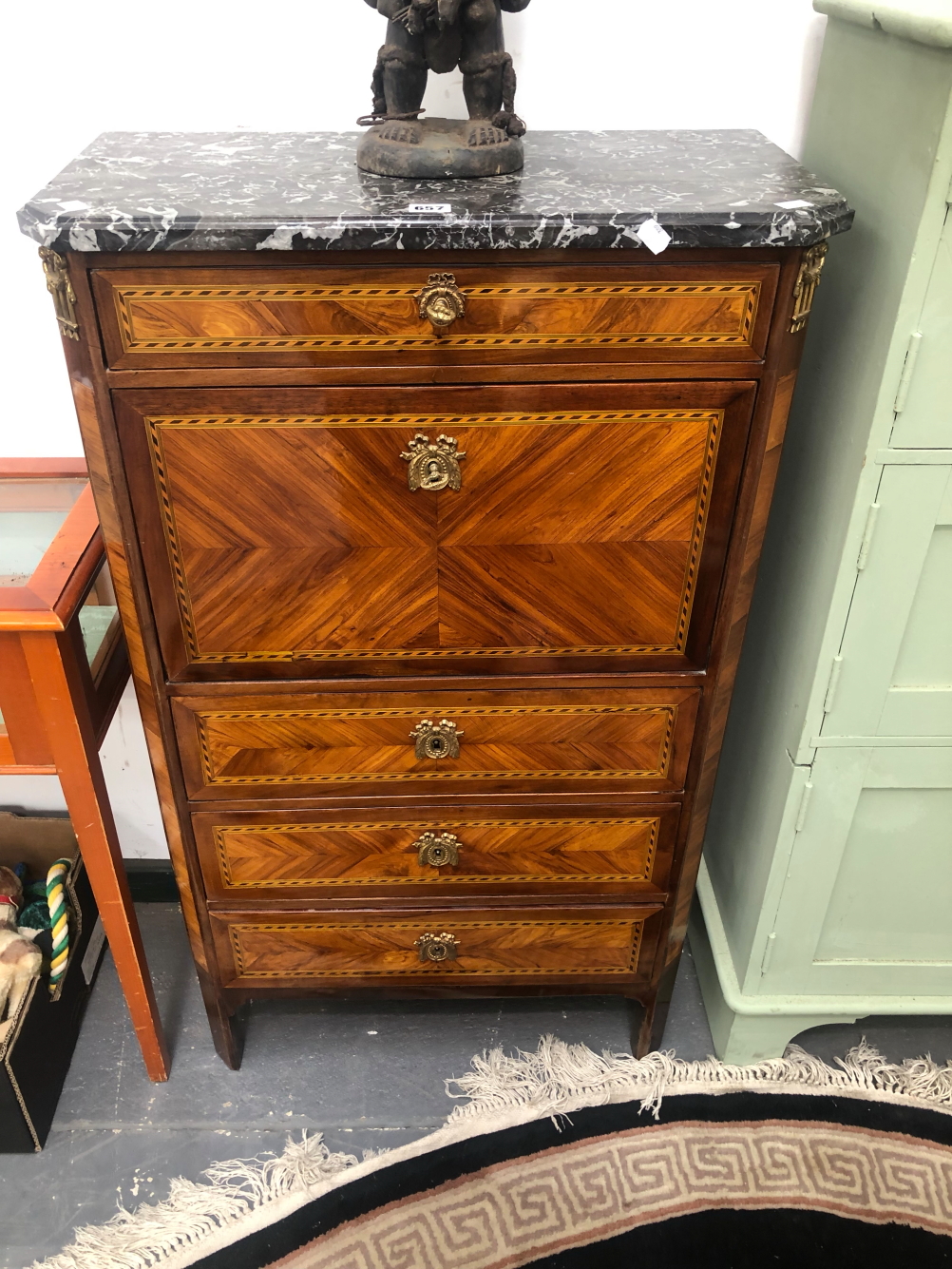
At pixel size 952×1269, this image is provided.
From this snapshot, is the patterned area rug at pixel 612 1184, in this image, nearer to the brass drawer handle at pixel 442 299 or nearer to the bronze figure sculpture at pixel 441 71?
the brass drawer handle at pixel 442 299

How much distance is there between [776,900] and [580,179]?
949 millimetres

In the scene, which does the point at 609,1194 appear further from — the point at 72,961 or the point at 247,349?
the point at 247,349

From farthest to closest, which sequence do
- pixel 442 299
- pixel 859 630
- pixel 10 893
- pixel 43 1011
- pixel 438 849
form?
pixel 10 893
pixel 43 1011
pixel 438 849
pixel 859 630
pixel 442 299

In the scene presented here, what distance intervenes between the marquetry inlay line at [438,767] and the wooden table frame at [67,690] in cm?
15

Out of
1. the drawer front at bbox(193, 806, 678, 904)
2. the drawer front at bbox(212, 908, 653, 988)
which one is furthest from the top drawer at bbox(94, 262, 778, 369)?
the drawer front at bbox(212, 908, 653, 988)

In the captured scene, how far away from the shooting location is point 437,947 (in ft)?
4.46

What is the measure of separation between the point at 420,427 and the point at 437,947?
0.75 m

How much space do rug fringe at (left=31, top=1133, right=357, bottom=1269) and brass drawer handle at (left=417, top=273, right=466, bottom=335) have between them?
1143 mm

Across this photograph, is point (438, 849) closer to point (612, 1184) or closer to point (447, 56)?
point (612, 1184)

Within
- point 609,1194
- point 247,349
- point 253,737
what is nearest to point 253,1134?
point 609,1194

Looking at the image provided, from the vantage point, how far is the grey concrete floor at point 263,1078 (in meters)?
1.35

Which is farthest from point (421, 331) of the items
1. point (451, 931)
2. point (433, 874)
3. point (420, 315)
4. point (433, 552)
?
point (451, 931)

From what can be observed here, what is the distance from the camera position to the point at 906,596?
111 cm

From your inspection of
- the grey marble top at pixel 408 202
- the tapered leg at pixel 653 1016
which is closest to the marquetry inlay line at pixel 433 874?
the tapered leg at pixel 653 1016
